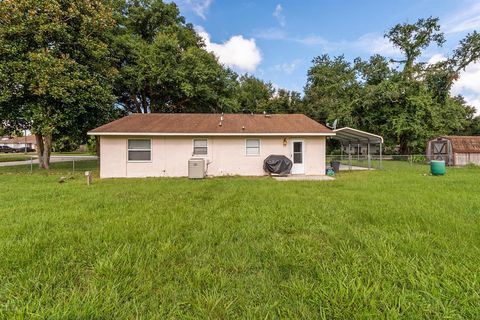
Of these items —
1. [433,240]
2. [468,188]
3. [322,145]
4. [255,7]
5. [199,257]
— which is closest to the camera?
[199,257]

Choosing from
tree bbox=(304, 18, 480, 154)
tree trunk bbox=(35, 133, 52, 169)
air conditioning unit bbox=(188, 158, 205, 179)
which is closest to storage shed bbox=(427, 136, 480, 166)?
tree bbox=(304, 18, 480, 154)

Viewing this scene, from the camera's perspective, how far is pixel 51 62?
11867mm

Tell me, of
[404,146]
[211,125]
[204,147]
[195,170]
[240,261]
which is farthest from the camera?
[404,146]

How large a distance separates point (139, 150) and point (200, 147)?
3.00 metres

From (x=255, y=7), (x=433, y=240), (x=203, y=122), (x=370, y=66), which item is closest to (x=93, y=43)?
(x=203, y=122)

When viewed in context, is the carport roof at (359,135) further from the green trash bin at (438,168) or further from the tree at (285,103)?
the tree at (285,103)

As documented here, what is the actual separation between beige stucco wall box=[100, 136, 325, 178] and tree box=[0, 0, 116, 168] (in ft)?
12.4

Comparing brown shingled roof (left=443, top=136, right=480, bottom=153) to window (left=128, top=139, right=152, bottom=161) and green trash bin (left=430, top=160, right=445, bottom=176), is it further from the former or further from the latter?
window (left=128, top=139, right=152, bottom=161)

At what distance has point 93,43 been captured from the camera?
13547mm

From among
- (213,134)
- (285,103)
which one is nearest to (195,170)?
(213,134)

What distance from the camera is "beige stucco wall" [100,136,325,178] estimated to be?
11.4 m

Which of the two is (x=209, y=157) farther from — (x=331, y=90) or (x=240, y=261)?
(x=331, y=90)

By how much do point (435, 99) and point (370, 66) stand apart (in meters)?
7.11

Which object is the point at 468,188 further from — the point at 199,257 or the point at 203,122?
the point at 203,122
